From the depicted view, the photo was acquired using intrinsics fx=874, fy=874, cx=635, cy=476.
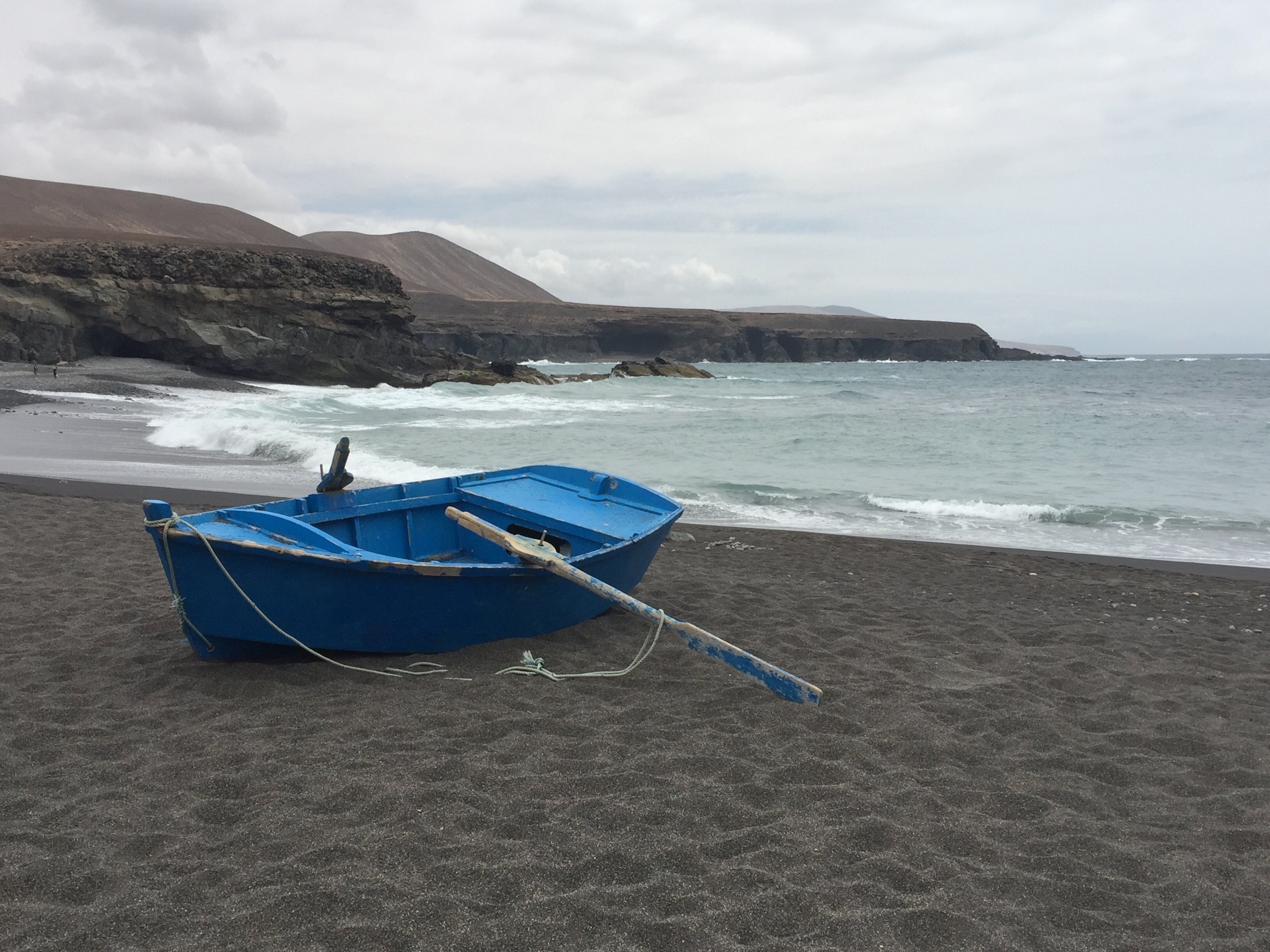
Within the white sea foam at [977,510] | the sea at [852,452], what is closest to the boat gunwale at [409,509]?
the sea at [852,452]

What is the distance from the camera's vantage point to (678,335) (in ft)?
332

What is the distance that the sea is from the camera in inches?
445

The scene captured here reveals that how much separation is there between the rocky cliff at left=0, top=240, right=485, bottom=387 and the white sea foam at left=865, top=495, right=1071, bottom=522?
33.5 metres

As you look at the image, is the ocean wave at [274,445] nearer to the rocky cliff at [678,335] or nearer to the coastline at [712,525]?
the coastline at [712,525]

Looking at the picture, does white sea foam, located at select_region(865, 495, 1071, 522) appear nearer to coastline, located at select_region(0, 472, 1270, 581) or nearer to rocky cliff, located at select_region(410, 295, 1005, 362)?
coastline, located at select_region(0, 472, 1270, 581)

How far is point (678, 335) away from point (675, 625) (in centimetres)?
9807

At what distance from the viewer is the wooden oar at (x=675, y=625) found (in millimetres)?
4445

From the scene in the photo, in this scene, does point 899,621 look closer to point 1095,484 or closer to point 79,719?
point 79,719

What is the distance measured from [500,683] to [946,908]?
2.65 m

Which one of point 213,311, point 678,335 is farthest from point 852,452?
point 678,335

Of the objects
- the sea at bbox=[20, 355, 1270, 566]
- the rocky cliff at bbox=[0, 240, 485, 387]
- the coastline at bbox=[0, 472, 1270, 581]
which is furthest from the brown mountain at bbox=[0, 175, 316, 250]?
the coastline at bbox=[0, 472, 1270, 581]

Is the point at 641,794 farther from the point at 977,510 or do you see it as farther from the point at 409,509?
the point at 977,510

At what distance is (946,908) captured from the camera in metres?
2.82

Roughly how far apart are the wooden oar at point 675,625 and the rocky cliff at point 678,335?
8518 cm
